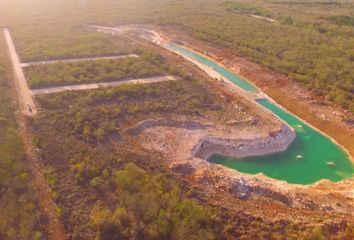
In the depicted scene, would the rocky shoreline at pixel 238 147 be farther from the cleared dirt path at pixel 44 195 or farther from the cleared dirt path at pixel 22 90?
the cleared dirt path at pixel 22 90

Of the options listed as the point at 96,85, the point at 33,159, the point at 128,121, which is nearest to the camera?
the point at 33,159

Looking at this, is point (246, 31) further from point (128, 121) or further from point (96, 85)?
point (128, 121)

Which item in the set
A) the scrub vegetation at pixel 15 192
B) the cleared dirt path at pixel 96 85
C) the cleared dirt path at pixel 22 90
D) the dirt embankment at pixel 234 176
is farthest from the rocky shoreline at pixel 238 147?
the cleared dirt path at pixel 22 90

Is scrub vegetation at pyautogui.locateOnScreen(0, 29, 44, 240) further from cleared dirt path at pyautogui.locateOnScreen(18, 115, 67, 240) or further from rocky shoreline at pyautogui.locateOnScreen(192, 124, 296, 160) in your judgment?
rocky shoreline at pyautogui.locateOnScreen(192, 124, 296, 160)

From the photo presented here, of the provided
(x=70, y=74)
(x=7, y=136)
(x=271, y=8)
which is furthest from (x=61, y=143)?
(x=271, y=8)

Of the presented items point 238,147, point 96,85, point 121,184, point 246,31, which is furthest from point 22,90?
point 246,31

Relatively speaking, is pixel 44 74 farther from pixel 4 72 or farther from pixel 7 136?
pixel 7 136

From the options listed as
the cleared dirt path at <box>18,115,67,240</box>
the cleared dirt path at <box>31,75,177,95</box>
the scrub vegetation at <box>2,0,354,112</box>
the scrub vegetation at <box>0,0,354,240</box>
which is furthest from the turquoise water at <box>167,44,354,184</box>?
the cleared dirt path at <box>31,75,177,95</box>
